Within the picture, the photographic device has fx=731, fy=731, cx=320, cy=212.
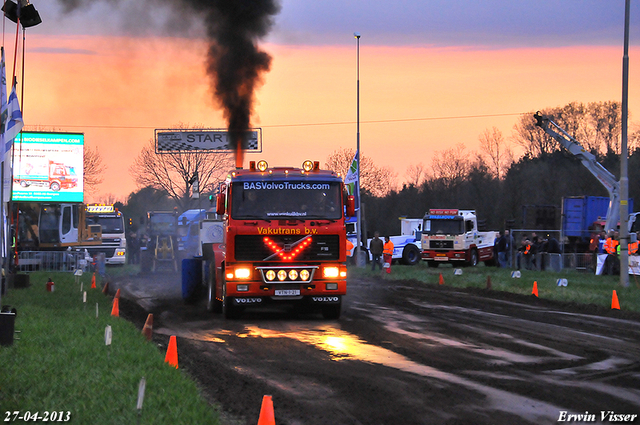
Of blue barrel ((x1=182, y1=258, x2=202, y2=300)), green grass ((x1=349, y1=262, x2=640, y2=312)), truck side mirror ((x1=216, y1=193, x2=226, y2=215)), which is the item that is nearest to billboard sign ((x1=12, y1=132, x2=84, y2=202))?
green grass ((x1=349, y1=262, x2=640, y2=312))

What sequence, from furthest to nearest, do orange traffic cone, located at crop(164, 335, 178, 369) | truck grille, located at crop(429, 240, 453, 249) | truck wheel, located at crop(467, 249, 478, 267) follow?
1. truck wheel, located at crop(467, 249, 478, 267)
2. truck grille, located at crop(429, 240, 453, 249)
3. orange traffic cone, located at crop(164, 335, 178, 369)

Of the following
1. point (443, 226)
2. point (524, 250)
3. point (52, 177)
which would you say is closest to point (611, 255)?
point (524, 250)

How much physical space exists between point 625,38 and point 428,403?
16.6 metres

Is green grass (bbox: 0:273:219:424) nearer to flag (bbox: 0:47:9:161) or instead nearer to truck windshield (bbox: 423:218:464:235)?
flag (bbox: 0:47:9:161)

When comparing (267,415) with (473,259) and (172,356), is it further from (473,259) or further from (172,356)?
(473,259)

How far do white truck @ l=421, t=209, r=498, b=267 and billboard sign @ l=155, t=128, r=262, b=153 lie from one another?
31.2 feet

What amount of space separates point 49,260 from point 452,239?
60.8 ft

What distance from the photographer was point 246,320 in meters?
15.1

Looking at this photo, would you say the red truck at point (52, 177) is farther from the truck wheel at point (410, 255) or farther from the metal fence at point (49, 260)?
the truck wheel at point (410, 255)

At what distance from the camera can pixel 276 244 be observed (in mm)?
14148

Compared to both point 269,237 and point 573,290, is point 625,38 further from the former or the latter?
point 269,237

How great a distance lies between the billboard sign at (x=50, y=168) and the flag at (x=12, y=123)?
15741 mm

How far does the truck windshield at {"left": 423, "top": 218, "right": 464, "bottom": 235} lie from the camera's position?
35875mm

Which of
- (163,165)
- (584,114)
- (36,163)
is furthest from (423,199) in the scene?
(36,163)
